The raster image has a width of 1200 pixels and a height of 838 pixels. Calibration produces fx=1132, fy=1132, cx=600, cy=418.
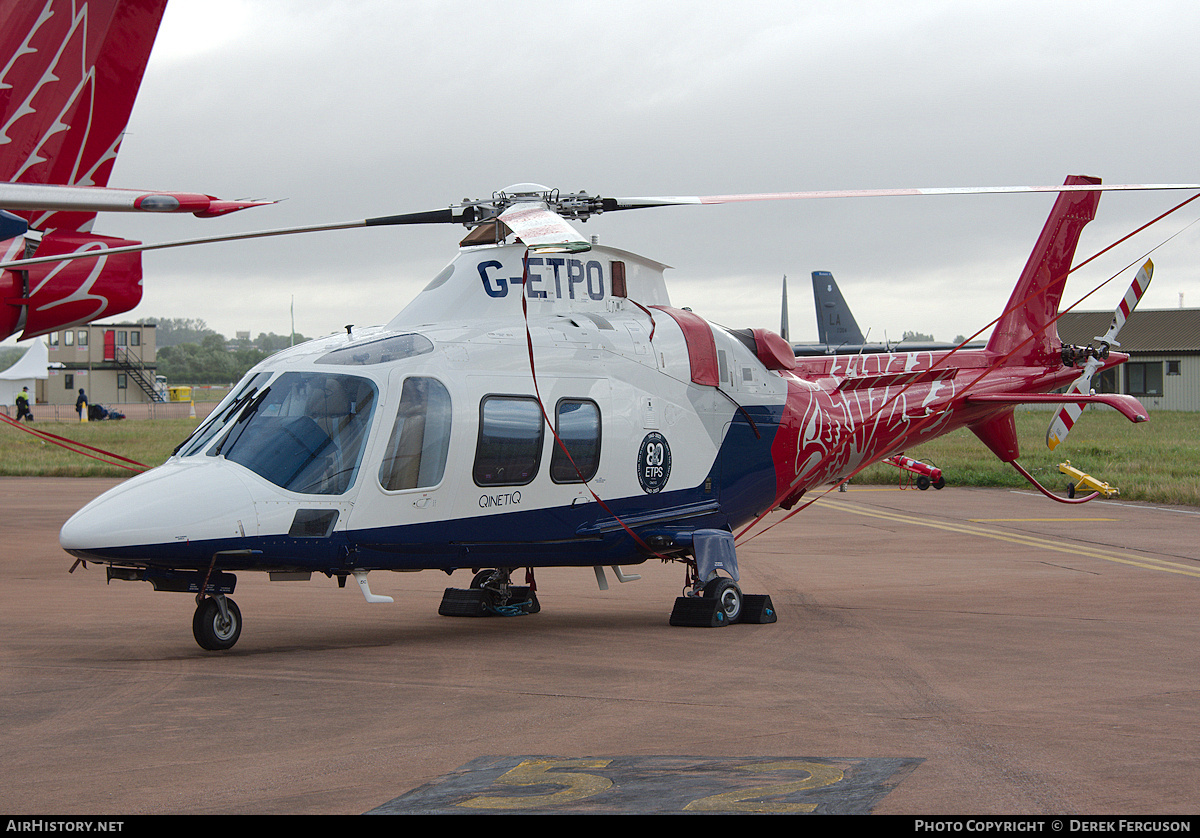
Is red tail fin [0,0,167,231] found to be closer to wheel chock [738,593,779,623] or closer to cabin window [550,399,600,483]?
cabin window [550,399,600,483]

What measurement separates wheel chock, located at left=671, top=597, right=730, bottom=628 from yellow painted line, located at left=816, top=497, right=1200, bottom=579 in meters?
4.98

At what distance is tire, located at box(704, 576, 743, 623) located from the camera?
1071 centimetres

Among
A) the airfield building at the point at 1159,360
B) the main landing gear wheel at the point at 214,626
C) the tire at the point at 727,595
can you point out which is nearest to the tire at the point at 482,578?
the tire at the point at 727,595

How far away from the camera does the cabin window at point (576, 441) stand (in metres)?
10.1

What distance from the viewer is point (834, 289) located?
49.2 meters

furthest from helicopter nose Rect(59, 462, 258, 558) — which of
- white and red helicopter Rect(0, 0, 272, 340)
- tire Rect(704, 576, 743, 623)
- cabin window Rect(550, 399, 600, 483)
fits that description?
white and red helicopter Rect(0, 0, 272, 340)

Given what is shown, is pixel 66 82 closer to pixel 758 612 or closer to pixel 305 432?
pixel 305 432

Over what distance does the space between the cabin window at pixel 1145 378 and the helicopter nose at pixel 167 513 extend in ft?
219

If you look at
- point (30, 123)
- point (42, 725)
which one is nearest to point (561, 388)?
point (42, 725)

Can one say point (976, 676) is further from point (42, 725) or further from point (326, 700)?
point (42, 725)

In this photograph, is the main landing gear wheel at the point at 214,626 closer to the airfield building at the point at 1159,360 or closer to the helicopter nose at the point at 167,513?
the helicopter nose at the point at 167,513

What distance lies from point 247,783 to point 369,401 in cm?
396

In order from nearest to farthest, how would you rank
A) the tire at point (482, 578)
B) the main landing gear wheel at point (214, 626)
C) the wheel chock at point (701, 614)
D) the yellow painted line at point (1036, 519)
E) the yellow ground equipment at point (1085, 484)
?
the main landing gear wheel at point (214, 626) < the wheel chock at point (701, 614) < the tire at point (482, 578) < the yellow painted line at point (1036, 519) < the yellow ground equipment at point (1085, 484)
